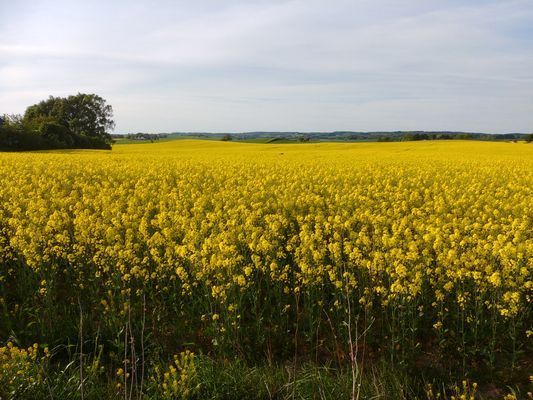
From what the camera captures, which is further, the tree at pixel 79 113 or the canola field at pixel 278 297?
the tree at pixel 79 113

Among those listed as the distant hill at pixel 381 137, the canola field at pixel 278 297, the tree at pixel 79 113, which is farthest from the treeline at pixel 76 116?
the canola field at pixel 278 297

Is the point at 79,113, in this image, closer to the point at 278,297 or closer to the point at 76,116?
the point at 76,116

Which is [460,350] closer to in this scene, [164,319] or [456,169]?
[164,319]

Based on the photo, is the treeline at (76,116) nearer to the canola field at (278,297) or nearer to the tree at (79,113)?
the tree at (79,113)

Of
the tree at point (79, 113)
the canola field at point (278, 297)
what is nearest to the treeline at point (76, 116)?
the tree at point (79, 113)

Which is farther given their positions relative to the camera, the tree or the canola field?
the tree

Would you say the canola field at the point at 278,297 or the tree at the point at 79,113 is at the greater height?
the tree at the point at 79,113

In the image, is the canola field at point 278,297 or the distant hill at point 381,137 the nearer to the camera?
the canola field at point 278,297

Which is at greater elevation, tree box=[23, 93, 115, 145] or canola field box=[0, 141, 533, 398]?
tree box=[23, 93, 115, 145]

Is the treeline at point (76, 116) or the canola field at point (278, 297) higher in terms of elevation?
the treeline at point (76, 116)

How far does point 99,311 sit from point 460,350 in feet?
13.1

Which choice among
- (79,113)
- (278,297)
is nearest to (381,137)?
(79,113)

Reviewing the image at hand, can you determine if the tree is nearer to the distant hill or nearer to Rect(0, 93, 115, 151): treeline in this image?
Rect(0, 93, 115, 151): treeline

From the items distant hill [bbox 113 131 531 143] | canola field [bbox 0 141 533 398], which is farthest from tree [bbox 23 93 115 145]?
canola field [bbox 0 141 533 398]
